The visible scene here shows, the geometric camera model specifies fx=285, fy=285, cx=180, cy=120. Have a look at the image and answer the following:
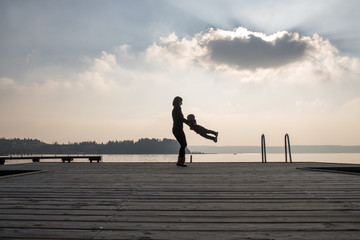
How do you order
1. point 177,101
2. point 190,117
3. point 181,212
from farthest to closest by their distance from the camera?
point 190,117, point 177,101, point 181,212

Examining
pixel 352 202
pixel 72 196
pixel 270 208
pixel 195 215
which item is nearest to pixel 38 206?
pixel 72 196

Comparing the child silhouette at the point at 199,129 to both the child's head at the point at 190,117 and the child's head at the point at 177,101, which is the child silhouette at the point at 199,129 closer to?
the child's head at the point at 190,117

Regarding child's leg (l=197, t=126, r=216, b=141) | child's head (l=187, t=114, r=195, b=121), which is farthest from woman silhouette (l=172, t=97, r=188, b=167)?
child's leg (l=197, t=126, r=216, b=141)

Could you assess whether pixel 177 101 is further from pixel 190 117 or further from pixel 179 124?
pixel 190 117

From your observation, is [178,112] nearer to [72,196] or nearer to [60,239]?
[72,196]

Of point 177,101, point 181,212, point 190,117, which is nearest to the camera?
point 181,212

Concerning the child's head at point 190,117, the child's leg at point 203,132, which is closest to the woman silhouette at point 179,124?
the child's head at point 190,117

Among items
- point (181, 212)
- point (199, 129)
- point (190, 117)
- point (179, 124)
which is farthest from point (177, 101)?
point (181, 212)

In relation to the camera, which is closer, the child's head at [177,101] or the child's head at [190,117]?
the child's head at [177,101]

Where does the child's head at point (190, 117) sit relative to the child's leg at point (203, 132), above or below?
above

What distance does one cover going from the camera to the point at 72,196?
A: 4.15 metres

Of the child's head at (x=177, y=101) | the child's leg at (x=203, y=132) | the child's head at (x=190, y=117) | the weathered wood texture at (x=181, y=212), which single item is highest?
the child's head at (x=177, y=101)

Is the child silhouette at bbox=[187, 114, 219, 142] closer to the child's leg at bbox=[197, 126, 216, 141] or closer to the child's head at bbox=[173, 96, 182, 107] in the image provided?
the child's leg at bbox=[197, 126, 216, 141]

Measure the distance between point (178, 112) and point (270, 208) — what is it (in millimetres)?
6679
